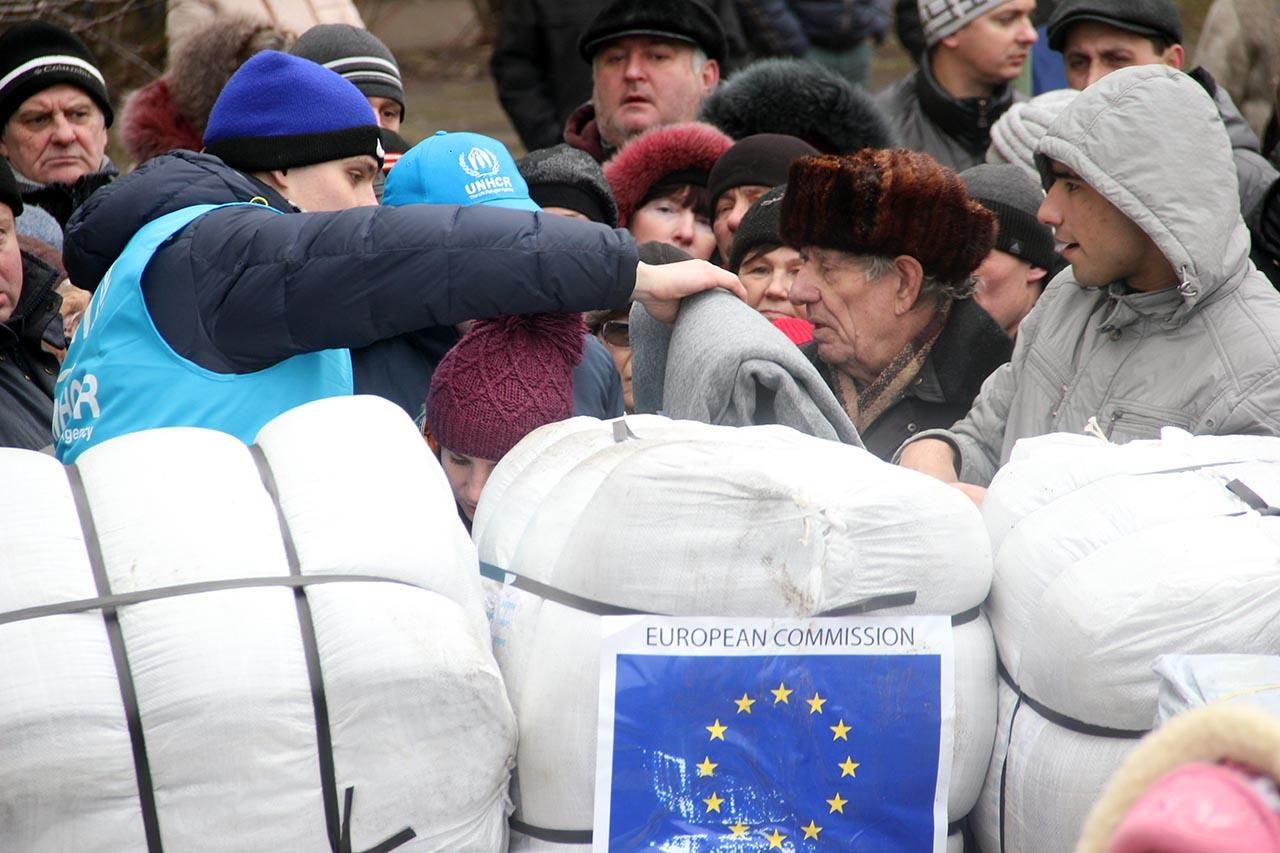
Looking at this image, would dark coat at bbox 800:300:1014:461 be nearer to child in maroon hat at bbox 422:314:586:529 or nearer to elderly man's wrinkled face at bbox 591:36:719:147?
child in maroon hat at bbox 422:314:586:529

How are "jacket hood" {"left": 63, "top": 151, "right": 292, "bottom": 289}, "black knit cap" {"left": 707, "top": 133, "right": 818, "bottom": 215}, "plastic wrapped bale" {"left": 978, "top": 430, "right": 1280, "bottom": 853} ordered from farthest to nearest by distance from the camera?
"black knit cap" {"left": 707, "top": 133, "right": 818, "bottom": 215}, "jacket hood" {"left": 63, "top": 151, "right": 292, "bottom": 289}, "plastic wrapped bale" {"left": 978, "top": 430, "right": 1280, "bottom": 853}

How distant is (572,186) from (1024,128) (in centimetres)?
146

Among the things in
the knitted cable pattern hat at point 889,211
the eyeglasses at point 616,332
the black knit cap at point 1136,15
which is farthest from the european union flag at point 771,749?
the black knit cap at point 1136,15

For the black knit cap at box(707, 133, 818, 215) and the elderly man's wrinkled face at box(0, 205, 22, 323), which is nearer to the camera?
the elderly man's wrinkled face at box(0, 205, 22, 323)

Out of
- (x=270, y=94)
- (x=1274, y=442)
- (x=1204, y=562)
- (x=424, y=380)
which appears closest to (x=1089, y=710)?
(x=1204, y=562)

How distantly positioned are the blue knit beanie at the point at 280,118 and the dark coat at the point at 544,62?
3.16 meters

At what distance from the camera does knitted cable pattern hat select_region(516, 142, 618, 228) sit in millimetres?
3723

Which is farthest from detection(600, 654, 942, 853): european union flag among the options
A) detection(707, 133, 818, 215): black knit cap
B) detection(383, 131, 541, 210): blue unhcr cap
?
detection(707, 133, 818, 215): black knit cap

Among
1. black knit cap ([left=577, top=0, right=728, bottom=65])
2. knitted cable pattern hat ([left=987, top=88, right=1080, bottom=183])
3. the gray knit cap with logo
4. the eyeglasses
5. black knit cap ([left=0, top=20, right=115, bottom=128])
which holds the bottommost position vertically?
knitted cable pattern hat ([left=987, top=88, right=1080, bottom=183])

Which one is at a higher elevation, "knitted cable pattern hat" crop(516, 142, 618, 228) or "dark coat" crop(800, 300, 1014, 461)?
"knitted cable pattern hat" crop(516, 142, 618, 228)

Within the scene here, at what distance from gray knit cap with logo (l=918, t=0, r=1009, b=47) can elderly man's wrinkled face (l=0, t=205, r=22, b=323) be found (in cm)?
299

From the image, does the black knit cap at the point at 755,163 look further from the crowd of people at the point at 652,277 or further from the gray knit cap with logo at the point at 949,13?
the gray knit cap with logo at the point at 949,13

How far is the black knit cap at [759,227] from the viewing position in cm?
369

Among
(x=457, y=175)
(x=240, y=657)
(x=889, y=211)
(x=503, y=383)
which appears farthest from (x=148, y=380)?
(x=889, y=211)
